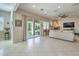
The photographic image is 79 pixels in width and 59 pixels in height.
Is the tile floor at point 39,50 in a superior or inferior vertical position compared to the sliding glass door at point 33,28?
inferior

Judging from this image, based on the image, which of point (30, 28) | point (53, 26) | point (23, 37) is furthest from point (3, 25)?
point (53, 26)

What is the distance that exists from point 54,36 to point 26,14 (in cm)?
363

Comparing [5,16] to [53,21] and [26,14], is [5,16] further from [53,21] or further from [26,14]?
[53,21]

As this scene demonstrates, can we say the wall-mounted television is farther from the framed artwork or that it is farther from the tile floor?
the tile floor

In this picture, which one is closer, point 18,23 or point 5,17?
point 18,23

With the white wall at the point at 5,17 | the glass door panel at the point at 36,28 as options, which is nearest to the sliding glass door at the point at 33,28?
the glass door panel at the point at 36,28

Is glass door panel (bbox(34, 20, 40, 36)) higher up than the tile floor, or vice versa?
glass door panel (bbox(34, 20, 40, 36))

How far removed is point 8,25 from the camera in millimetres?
10219

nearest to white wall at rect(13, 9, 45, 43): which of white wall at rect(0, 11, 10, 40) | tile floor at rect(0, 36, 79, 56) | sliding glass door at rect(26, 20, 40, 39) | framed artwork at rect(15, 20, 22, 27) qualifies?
framed artwork at rect(15, 20, 22, 27)

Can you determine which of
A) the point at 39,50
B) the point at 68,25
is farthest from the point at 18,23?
the point at 68,25

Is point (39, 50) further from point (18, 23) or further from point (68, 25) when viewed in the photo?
point (68, 25)

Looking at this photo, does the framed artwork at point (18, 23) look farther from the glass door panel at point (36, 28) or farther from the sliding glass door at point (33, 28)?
the glass door panel at point (36, 28)

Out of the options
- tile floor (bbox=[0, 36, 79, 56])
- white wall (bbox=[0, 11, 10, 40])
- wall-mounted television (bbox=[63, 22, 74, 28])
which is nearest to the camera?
tile floor (bbox=[0, 36, 79, 56])

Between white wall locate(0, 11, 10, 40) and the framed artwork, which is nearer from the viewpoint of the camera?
the framed artwork
